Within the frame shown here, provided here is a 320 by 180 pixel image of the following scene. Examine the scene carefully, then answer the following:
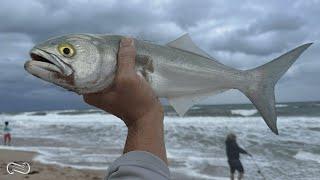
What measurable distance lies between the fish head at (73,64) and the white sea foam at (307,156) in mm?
16713

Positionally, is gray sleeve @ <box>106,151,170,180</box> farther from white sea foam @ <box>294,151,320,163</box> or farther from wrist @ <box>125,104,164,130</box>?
white sea foam @ <box>294,151,320,163</box>

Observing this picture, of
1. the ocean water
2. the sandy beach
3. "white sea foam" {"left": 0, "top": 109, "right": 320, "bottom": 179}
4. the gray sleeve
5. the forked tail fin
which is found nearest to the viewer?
the gray sleeve

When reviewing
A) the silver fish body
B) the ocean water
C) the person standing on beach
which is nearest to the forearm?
the person standing on beach

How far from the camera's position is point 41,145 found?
2316 cm

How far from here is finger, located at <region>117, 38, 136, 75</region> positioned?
85.9 inches

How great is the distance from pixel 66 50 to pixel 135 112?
0.41 m

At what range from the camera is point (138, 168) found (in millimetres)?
1996

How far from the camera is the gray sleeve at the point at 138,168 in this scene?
1.98 m

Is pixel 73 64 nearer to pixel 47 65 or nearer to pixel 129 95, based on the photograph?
pixel 47 65

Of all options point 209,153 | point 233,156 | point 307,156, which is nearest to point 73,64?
point 233,156

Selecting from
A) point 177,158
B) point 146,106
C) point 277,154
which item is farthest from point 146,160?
point 277,154

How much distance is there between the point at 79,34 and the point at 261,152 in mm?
18346

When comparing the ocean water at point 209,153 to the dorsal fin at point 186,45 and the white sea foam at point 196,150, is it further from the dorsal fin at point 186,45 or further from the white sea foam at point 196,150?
the dorsal fin at point 186,45

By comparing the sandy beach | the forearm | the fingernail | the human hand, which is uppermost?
the fingernail
